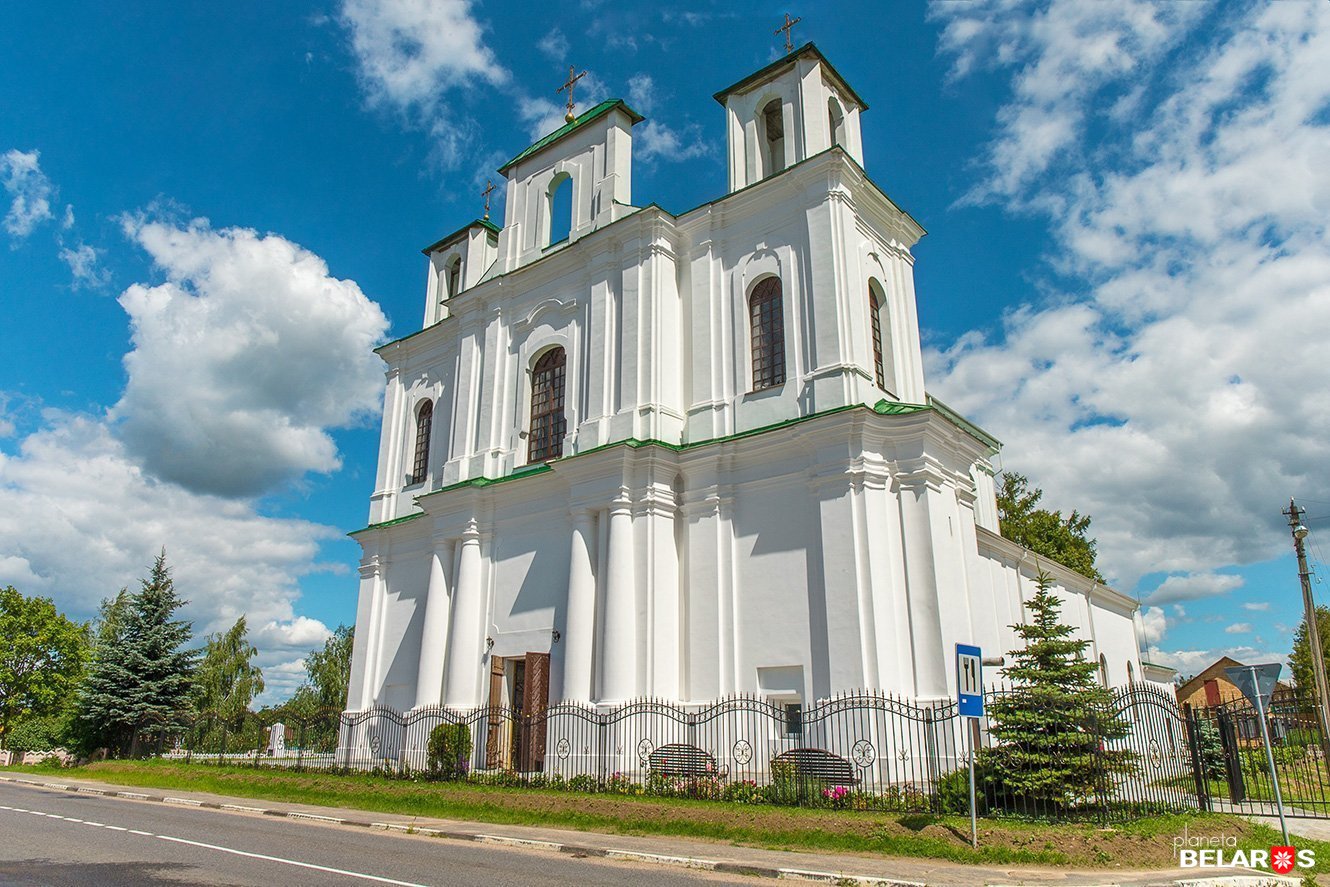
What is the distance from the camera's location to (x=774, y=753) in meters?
16.0

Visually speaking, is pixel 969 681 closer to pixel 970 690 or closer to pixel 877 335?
pixel 970 690

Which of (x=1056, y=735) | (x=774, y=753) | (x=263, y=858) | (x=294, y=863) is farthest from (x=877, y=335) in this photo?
(x=263, y=858)

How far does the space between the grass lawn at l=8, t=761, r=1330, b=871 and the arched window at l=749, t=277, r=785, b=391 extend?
31.6 ft

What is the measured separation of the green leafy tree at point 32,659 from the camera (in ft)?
126

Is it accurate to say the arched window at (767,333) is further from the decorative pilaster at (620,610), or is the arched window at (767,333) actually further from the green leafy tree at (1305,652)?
the green leafy tree at (1305,652)

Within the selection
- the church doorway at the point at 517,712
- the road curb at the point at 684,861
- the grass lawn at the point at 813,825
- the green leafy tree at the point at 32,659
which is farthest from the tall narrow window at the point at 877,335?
the green leafy tree at the point at 32,659

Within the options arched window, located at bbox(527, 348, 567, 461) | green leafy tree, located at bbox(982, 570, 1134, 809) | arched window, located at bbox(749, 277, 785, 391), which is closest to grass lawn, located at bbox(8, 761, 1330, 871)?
green leafy tree, located at bbox(982, 570, 1134, 809)

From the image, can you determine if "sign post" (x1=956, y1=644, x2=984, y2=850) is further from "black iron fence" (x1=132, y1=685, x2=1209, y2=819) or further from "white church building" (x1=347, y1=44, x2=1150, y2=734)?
"white church building" (x1=347, y1=44, x2=1150, y2=734)

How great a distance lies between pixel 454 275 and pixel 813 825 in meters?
22.9

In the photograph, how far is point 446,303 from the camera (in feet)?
84.8

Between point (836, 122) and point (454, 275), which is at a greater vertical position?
point (836, 122)

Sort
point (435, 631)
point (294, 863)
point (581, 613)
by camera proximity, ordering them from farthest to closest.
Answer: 1. point (435, 631)
2. point (581, 613)
3. point (294, 863)

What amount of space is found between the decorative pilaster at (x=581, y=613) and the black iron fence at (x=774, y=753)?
67 centimetres

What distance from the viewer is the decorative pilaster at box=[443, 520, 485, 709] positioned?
2091cm
